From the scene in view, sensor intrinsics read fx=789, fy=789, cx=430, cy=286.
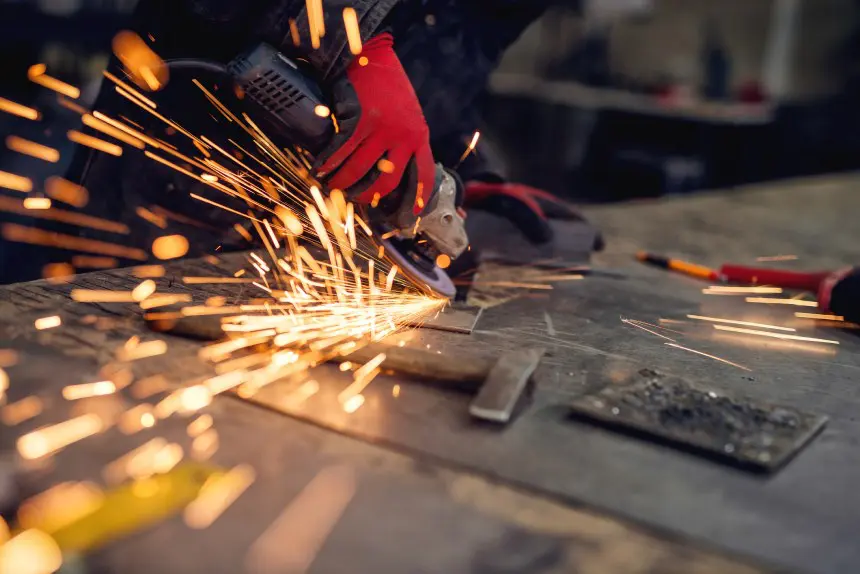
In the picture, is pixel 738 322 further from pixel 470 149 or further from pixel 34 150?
pixel 34 150

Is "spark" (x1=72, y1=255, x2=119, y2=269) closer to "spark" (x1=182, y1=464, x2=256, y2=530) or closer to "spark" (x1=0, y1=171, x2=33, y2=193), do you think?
"spark" (x1=0, y1=171, x2=33, y2=193)

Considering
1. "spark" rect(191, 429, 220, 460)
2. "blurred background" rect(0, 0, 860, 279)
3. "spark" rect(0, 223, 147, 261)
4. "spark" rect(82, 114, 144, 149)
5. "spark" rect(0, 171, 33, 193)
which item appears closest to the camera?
"spark" rect(191, 429, 220, 460)

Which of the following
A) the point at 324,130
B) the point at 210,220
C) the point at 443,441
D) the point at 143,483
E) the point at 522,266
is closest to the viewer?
the point at 143,483

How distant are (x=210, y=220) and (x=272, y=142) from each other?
31cm

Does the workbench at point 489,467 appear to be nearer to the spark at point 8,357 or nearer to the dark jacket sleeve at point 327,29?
the spark at point 8,357

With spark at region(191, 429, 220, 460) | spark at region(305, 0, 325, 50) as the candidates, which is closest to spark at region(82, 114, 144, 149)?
spark at region(305, 0, 325, 50)

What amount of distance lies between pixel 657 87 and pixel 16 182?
4.68 m

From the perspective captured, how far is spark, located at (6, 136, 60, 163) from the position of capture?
217cm

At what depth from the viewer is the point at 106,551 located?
2.43 ft

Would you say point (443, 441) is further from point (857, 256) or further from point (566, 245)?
point (857, 256)

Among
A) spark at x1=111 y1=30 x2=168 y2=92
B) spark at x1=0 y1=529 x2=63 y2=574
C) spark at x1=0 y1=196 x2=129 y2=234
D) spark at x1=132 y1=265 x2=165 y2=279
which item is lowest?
spark at x1=0 y1=529 x2=63 y2=574

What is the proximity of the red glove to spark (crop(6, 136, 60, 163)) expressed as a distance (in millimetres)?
1070

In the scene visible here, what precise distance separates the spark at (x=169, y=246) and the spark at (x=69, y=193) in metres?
0.19

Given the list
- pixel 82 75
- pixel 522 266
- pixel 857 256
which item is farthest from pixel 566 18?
pixel 522 266
